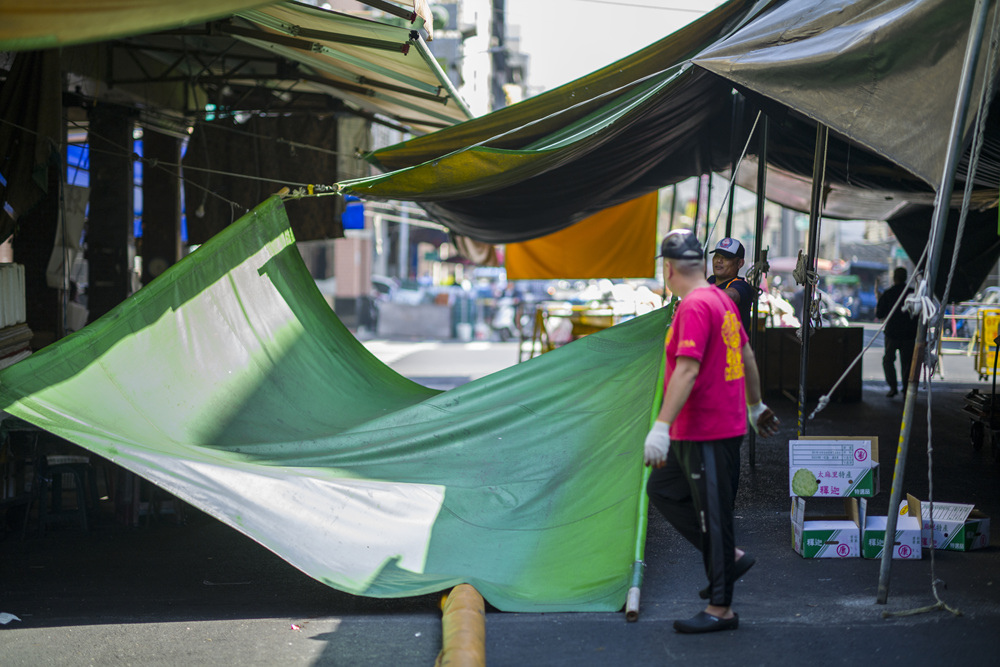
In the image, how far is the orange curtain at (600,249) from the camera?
1246 centimetres

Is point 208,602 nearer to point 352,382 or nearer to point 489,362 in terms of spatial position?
point 352,382

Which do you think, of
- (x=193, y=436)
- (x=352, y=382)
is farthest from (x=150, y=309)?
(x=352, y=382)

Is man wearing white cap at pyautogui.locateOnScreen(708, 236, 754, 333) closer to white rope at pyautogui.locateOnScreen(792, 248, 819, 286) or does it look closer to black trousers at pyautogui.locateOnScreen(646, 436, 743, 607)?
white rope at pyautogui.locateOnScreen(792, 248, 819, 286)

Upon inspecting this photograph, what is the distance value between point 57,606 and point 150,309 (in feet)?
5.71

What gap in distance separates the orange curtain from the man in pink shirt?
8.28 metres

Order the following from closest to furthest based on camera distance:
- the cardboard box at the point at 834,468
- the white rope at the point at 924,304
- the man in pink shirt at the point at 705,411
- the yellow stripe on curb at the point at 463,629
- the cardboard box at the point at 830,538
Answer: the yellow stripe on curb at the point at 463,629, the man in pink shirt at the point at 705,411, the white rope at the point at 924,304, the cardboard box at the point at 834,468, the cardboard box at the point at 830,538

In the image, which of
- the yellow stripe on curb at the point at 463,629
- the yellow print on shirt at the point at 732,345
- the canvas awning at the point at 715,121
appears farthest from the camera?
the canvas awning at the point at 715,121

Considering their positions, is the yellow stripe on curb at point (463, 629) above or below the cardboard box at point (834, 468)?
below

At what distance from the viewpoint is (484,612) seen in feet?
13.9

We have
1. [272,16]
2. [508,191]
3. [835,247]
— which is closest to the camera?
[272,16]

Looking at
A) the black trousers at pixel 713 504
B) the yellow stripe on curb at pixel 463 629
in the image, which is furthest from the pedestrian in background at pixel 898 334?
the yellow stripe on curb at pixel 463 629

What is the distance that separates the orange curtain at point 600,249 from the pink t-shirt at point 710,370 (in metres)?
8.34

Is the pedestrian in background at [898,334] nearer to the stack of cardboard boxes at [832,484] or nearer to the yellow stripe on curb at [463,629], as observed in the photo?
the stack of cardboard boxes at [832,484]

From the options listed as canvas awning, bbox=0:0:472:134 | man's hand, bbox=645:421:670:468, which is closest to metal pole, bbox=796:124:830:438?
man's hand, bbox=645:421:670:468
